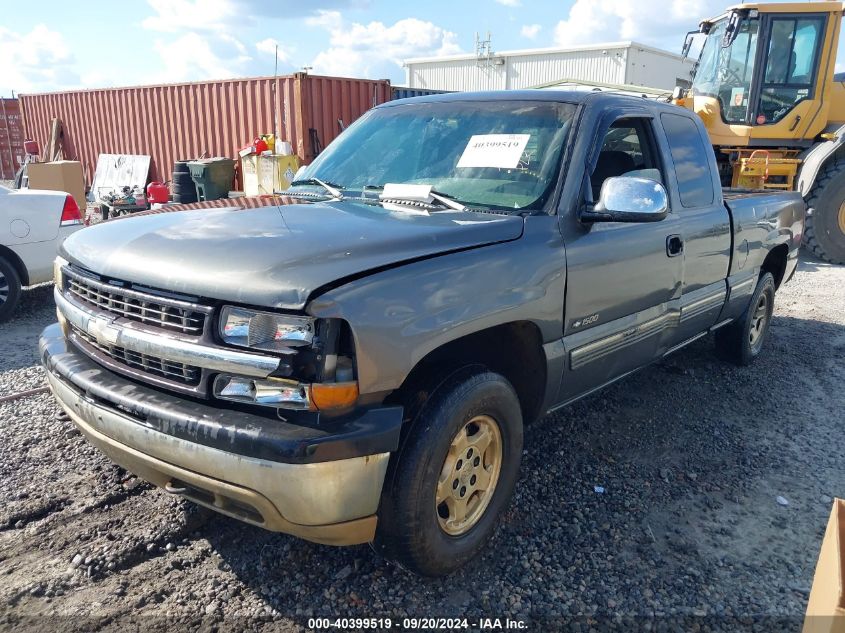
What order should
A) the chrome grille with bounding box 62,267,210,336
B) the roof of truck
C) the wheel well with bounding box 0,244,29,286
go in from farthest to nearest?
1. the wheel well with bounding box 0,244,29,286
2. the roof of truck
3. the chrome grille with bounding box 62,267,210,336

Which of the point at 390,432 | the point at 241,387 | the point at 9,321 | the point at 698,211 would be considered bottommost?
the point at 9,321

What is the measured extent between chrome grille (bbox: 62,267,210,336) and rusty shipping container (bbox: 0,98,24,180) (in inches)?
839

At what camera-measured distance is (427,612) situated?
→ 257 centimetres

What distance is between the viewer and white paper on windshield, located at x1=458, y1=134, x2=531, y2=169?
324 cm

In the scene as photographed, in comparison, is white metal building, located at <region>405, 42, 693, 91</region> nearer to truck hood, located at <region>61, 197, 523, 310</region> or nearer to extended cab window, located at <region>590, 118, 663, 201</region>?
extended cab window, located at <region>590, 118, 663, 201</region>

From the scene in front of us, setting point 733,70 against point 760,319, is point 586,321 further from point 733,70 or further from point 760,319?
point 733,70

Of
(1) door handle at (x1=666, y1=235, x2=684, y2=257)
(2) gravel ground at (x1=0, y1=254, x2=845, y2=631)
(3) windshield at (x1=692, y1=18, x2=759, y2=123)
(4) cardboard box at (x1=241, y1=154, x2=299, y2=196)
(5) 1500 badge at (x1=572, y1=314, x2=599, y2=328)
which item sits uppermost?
(3) windshield at (x1=692, y1=18, x2=759, y2=123)

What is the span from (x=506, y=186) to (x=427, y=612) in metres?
1.90

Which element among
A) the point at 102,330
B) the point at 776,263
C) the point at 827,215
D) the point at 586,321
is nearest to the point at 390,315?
the point at 102,330

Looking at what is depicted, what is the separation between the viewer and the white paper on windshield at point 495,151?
3238mm

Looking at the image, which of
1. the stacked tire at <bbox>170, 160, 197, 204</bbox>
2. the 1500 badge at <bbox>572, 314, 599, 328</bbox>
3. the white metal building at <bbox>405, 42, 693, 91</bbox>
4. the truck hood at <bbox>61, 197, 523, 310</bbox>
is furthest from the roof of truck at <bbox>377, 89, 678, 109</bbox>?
the white metal building at <bbox>405, 42, 693, 91</bbox>

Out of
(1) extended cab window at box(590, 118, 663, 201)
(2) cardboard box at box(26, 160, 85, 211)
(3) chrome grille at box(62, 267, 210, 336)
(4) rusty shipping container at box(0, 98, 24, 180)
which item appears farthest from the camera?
(4) rusty shipping container at box(0, 98, 24, 180)

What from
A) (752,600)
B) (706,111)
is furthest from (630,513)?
(706,111)

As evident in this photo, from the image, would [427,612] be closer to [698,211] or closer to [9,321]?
[698,211]
